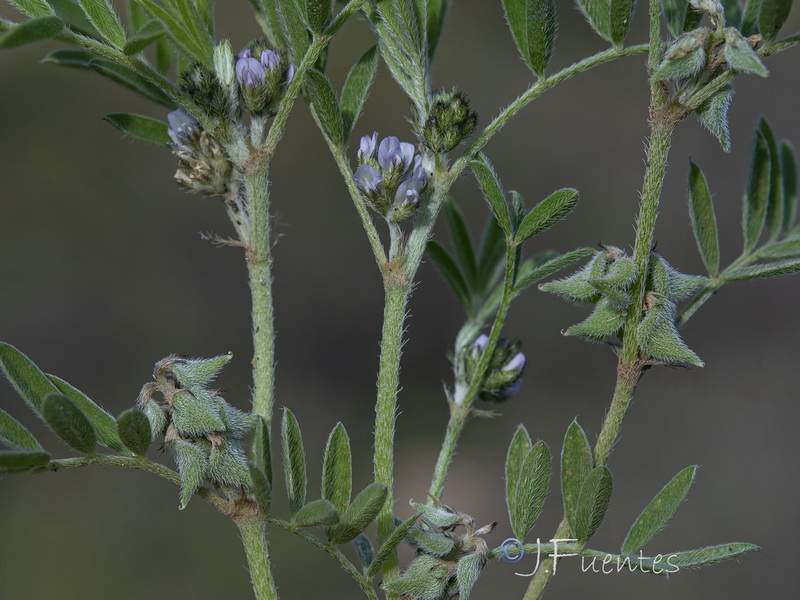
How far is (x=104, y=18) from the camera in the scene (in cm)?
130

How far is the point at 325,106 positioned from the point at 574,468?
2.24ft

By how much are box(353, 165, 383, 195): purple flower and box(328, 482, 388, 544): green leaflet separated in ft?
1.48

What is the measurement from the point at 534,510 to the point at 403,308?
0.40m

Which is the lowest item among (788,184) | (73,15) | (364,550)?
(364,550)

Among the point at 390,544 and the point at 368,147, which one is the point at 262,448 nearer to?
the point at 390,544

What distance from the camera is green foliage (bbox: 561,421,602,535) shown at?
128cm

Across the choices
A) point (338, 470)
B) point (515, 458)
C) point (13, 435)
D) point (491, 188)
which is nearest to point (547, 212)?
point (491, 188)

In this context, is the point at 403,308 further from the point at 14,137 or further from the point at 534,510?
the point at 14,137

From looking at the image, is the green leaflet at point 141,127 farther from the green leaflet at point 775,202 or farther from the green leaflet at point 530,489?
the green leaflet at point 775,202

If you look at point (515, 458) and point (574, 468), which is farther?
point (515, 458)

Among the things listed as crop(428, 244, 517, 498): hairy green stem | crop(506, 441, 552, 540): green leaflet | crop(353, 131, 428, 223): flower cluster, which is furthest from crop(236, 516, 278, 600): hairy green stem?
crop(353, 131, 428, 223): flower cluster

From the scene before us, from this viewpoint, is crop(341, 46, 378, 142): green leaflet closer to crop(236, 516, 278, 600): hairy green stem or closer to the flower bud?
the flower bud

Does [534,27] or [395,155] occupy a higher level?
[534,27]

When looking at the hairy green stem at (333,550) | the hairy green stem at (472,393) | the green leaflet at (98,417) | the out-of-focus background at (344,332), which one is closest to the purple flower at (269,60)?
the hairy green stem at (472,393)
